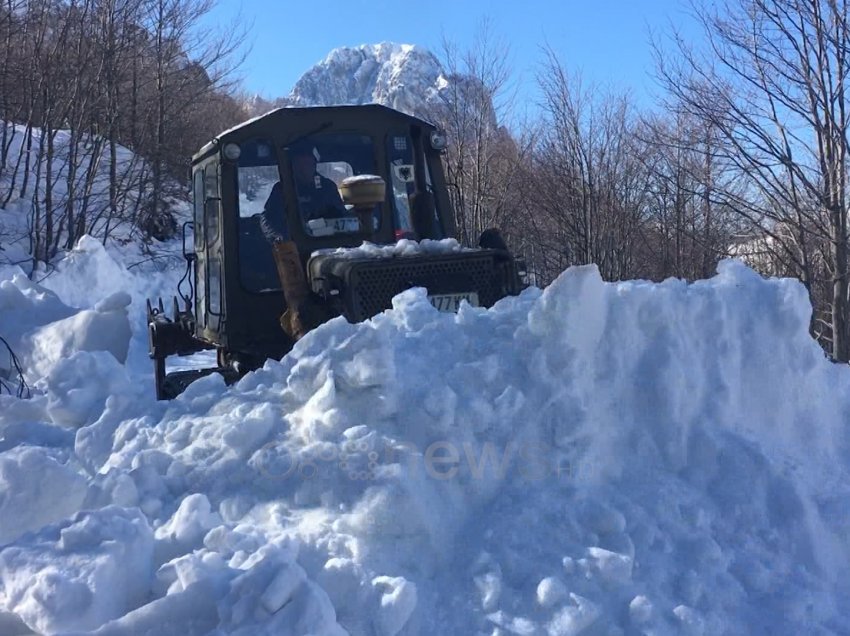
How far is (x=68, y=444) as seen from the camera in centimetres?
450

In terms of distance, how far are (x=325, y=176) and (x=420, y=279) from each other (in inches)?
53.8

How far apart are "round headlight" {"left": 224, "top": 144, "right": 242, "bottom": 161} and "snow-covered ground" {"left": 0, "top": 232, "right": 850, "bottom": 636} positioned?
1.70 m

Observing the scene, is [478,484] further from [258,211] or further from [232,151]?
[232,151]

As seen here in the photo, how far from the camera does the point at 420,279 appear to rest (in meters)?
4.79

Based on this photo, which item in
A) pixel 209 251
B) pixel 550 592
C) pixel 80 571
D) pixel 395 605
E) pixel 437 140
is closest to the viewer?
pixel 80 571

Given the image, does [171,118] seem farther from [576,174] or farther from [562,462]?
[562,462]

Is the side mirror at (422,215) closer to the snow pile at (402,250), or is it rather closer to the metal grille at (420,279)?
the snow pile at (402,250)

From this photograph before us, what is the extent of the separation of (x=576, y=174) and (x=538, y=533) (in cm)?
1490

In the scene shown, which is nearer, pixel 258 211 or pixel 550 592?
pixel 550 592

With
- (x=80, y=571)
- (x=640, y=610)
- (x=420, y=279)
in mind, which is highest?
(x=420, y=279)

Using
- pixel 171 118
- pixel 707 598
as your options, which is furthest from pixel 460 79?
pixel 707 598

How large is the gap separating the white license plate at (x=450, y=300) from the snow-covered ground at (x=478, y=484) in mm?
618

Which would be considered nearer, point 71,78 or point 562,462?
point 562,462

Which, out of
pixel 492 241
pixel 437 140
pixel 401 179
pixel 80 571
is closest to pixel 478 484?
pixel 80 571
